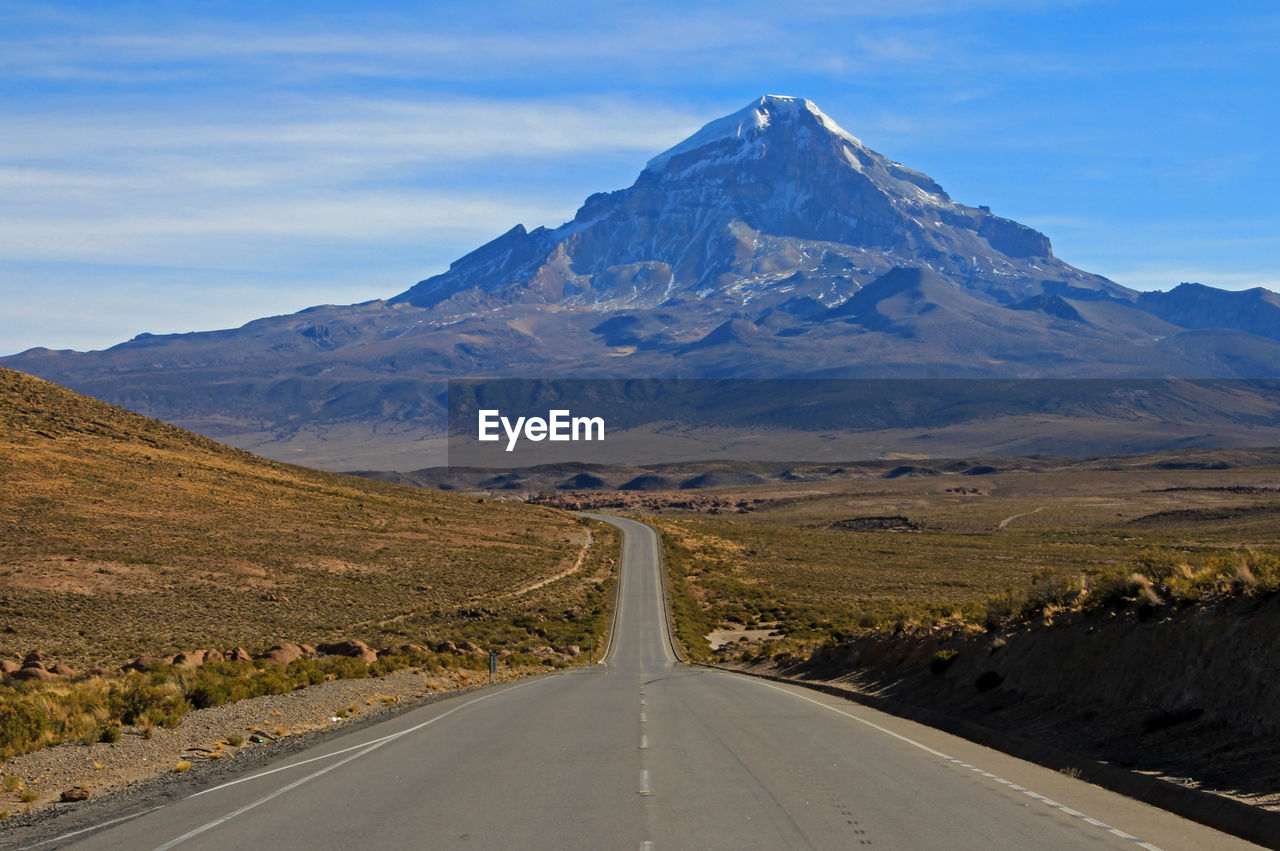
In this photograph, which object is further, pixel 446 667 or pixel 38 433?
pixel 38 433

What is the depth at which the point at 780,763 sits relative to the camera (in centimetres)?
1609

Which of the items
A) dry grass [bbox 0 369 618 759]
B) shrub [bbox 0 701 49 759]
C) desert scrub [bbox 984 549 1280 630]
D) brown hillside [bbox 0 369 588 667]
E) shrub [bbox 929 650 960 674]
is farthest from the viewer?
brown hillside [bbox 0 369 588 667]

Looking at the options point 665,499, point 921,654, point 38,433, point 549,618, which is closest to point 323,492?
point 38,433

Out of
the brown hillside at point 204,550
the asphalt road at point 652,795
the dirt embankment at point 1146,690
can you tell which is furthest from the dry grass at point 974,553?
the brown hillside at point 204,550

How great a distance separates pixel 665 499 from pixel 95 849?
593ft

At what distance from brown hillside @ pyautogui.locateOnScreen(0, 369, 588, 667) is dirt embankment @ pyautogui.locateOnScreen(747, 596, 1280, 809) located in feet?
89.5

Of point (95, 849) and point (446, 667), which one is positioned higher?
point (95, 849)

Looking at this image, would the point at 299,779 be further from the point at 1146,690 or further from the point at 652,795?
the point at 1146,690

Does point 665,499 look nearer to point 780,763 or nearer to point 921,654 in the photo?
point 921,654

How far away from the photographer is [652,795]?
13.6m

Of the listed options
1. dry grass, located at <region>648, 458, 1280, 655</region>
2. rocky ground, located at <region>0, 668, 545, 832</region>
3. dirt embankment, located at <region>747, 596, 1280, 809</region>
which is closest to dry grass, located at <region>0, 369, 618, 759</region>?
rocky ground, located at <region>0, 668, 545, 832</region>

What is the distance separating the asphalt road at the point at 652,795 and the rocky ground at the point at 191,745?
1.56 metres

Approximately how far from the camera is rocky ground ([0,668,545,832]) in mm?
15359

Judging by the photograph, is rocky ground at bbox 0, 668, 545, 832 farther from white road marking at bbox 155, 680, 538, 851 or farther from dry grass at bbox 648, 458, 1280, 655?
dry grass at bbox 648, 458, 1280, 655
